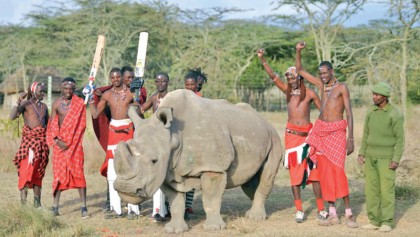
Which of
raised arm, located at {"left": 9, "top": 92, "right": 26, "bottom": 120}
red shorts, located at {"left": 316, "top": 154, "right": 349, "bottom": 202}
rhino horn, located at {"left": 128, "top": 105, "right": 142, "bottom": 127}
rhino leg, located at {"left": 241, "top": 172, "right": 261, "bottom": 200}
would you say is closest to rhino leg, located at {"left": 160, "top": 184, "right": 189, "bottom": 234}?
rhino horn, located at {"left": 128, "top": 105, "right": 142, "bottom": 127}

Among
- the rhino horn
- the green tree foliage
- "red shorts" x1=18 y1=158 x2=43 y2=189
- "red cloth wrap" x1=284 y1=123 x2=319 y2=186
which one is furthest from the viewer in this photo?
the green tree foliage

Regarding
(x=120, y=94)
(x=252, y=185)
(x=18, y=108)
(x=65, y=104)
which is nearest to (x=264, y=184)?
(x=252, y=185)

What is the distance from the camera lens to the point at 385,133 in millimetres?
7656

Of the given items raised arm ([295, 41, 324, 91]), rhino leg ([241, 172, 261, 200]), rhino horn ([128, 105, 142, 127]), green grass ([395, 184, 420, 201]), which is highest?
raised arm ([295, 41, 324, 91])

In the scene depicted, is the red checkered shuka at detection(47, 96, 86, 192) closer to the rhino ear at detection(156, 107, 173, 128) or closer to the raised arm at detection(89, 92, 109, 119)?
the raised arm at detection(89, 92, 109, 119)

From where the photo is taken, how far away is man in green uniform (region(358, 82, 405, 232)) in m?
7.59

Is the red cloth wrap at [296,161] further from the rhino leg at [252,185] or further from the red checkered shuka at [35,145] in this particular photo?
the red checkered shuka at [35,145]

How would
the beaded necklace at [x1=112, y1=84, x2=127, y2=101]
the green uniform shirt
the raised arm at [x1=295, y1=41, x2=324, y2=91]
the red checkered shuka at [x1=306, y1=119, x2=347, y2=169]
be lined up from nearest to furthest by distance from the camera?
the green uniform shirt → the red checkered shuka at [x1=306, y1=119, x2=347, y2=169] → the raised arm at [x1=295, y1=41, x2=324, y2=91] → the beaded necklace at [x1=112, y1=84, x2=127, y2=101]

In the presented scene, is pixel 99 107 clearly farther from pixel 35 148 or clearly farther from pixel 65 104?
pixel 35 148

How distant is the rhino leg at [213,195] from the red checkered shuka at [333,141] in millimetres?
1266

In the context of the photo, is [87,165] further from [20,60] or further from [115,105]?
[20,60]

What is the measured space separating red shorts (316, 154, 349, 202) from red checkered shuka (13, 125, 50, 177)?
373 cm

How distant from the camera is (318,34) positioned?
34781 millimetres

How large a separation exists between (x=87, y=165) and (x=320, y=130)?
6.32 meters
